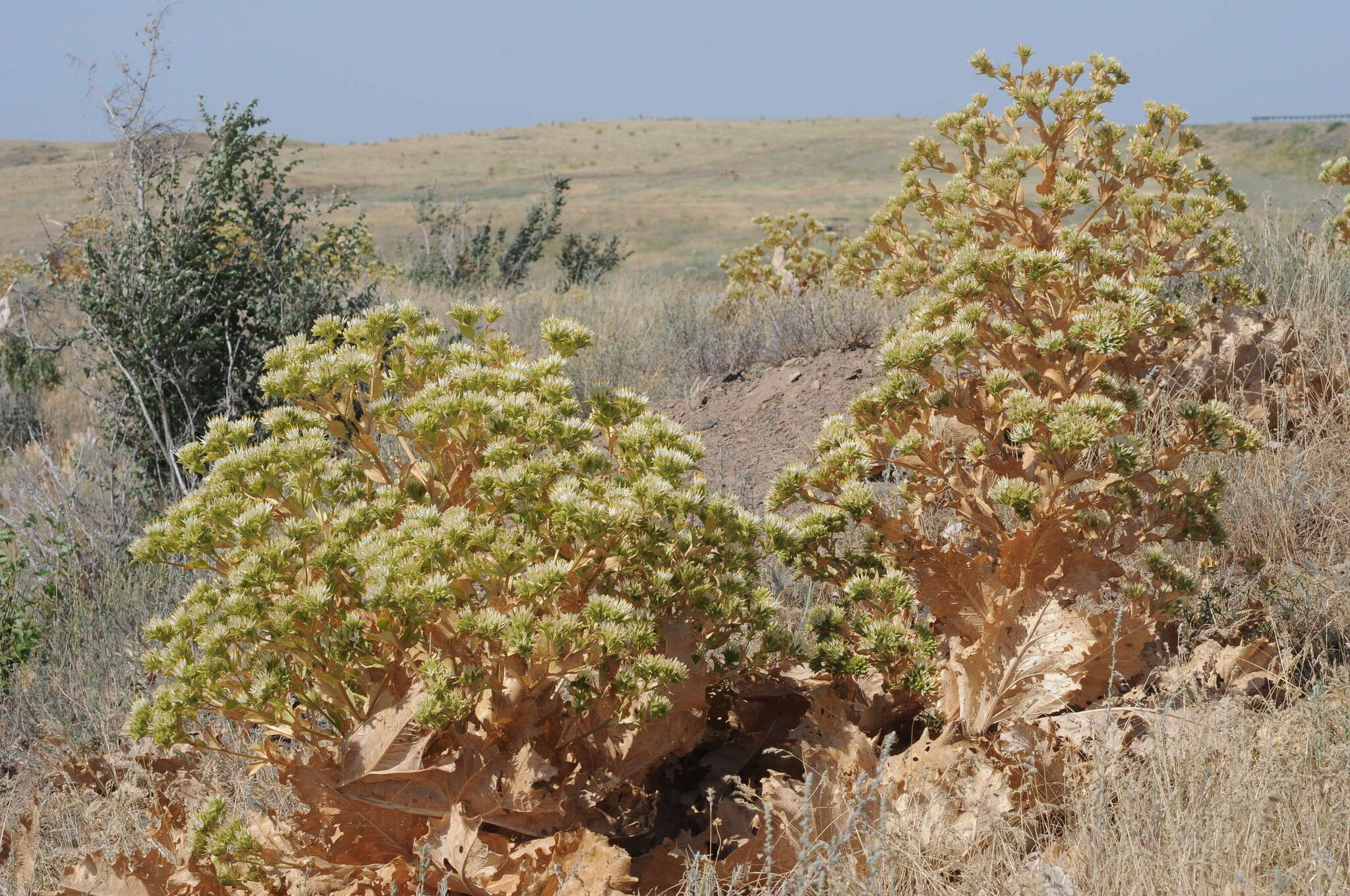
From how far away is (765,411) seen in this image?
5.86 meters

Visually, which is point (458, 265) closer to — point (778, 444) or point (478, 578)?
point (778, 444)

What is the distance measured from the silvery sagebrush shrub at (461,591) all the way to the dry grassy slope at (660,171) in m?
26.1

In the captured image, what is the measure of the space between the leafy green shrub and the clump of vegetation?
591 cm

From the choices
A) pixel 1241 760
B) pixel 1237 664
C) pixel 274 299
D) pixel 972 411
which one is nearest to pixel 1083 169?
pixel 972 411

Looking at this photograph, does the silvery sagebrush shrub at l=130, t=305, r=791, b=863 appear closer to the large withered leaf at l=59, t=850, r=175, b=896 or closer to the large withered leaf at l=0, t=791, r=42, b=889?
the large withered leaf at l=59, t=850, r=175, b=896

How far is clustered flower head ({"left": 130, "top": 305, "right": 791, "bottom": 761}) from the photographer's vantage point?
204 cm

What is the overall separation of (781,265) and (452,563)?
7433mm

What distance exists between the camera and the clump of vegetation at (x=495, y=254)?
1442 centimetres

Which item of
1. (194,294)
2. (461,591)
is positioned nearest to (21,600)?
(194,294)

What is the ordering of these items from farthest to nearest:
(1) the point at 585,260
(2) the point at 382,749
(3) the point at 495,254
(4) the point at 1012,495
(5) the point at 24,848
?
1. (1) the point at 585,260
2. (3) the point at 495,254
3. (5) the point at 24,848
4. (4) the point at 1012,495
5. (2) the point at 382,749

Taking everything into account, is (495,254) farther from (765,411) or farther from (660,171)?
(660,171)

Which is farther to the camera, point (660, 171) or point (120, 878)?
point (660, 171)

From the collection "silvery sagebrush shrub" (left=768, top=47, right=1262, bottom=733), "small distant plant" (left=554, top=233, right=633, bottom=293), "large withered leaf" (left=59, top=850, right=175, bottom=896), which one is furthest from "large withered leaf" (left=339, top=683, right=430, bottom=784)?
"small distant plant" (left=554, top=233, right=633, bottom=293)

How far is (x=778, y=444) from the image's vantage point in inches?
210
